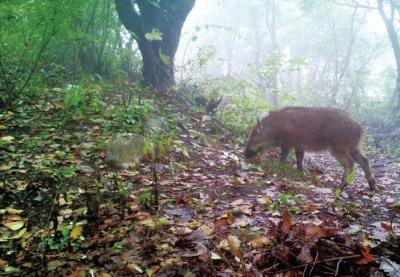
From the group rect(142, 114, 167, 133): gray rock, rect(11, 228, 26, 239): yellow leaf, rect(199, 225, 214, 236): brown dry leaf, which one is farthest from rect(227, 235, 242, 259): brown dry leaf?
rect(142, 114, 167, 133): gray rock

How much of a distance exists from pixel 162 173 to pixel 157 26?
575cm

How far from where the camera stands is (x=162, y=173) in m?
4.88

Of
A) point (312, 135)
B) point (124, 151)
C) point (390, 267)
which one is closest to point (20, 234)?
point (124, 151)

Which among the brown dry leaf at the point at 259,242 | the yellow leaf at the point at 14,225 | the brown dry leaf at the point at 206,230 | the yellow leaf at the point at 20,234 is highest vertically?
the brown dry leaf at the point at 259,242

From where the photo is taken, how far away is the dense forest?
8.20 ft

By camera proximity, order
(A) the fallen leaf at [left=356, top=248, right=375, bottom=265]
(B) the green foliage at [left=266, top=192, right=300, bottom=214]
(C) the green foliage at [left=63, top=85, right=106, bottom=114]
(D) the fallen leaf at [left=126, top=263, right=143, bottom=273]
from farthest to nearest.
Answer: (C) the green foliage at [left=63, top=85, right=106, bottom=114], (B) the green foliage at [left=266, top=192, right=300, bottom=214], (D) the fallen leaf at [left=126, top=263, right=143, bottom=273], (A) the fallen leaf at [left=356, top=248, right=375, bottom=265]

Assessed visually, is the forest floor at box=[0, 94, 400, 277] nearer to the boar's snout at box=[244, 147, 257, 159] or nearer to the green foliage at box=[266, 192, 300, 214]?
the green foliage at box=[266, 192, 300, 214]

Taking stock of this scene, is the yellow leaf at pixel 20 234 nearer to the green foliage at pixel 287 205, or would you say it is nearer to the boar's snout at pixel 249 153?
the green foliage at pixel 287 205

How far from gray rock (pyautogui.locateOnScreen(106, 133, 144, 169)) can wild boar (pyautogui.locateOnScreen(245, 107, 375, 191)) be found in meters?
2.25

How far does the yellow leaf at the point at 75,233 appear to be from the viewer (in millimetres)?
2869

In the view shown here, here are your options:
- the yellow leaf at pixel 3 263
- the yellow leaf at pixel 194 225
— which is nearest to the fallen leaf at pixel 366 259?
the yellow leaf at pixel 194 225

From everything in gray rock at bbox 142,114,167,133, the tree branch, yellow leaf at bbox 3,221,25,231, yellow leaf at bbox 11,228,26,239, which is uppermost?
the tree branch

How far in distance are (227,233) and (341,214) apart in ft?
3.88

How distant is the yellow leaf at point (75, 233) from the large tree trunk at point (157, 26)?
6.49 m
